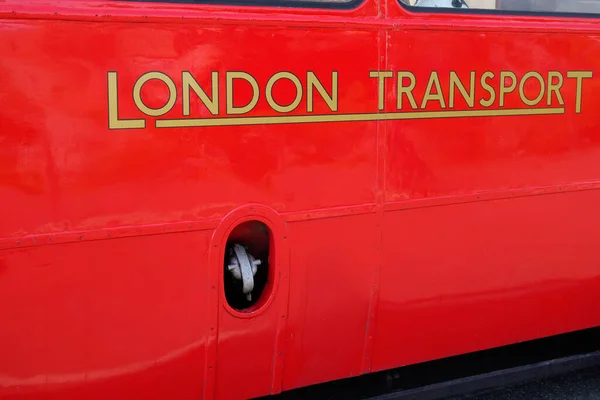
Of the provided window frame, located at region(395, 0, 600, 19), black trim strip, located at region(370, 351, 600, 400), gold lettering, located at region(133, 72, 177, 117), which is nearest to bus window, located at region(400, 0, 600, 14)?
window frame, located at region(395, 0, 600, 19)

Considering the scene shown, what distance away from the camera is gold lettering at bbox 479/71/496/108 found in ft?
9.70

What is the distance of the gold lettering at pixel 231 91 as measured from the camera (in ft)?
8.07

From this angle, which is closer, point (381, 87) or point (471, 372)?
point (381, 87)

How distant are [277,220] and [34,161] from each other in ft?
2.75

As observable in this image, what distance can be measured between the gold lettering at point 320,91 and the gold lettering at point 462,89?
515mm

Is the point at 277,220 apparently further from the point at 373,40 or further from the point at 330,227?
the point at 373,40

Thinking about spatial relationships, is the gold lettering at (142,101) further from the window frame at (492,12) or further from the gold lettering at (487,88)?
the gold lettering at (487,88)

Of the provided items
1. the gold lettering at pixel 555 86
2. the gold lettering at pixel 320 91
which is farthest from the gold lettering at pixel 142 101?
the gold lettering at pixel 555 86

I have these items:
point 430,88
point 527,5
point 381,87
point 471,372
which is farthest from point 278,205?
point 471,372

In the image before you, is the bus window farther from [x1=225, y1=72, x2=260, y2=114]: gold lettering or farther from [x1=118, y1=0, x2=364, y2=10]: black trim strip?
[x1=225, y1=72, x2=260, y2=114]: gold lettering

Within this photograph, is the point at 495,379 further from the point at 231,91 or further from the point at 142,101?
the point at 142,101

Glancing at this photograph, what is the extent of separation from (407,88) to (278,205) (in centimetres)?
68

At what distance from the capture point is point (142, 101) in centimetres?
233

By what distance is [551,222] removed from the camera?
10.6ft
